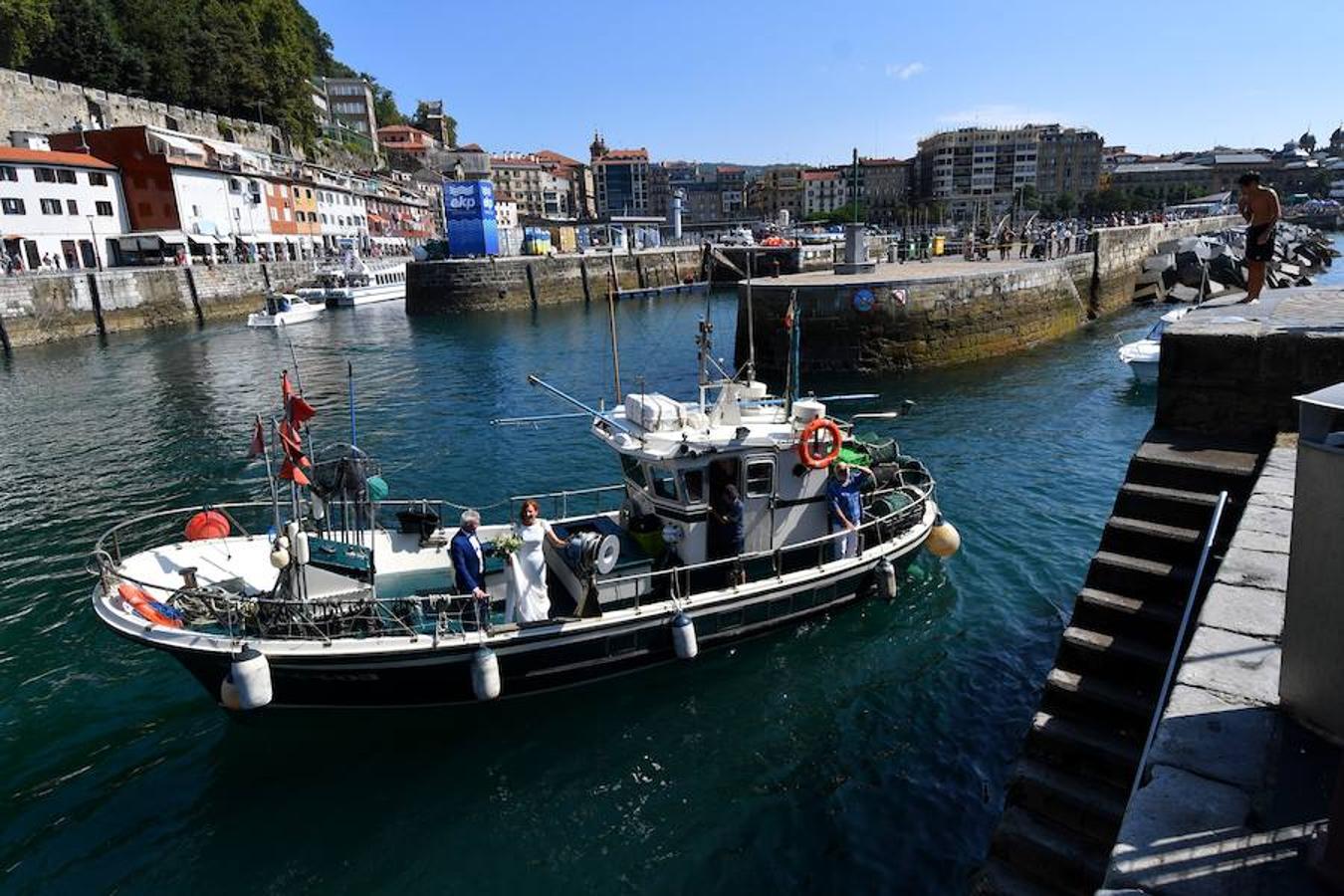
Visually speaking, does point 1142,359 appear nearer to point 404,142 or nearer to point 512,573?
point 512,573

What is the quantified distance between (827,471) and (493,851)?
6.67 metres

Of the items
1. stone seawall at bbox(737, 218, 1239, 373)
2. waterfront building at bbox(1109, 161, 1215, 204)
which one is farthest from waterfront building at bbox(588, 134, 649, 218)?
stone seawall at bbox(737, 218, 1239, 373)

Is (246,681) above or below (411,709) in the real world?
above

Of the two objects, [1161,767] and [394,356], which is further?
[394,356]

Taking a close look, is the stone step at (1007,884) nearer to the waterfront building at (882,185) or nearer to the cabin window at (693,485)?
the cabin window at (693,485)

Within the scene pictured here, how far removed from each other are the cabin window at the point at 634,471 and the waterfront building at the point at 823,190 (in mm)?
174586

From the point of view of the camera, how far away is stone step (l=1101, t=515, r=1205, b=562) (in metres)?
5.76

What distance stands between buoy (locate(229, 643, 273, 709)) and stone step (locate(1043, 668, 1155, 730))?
7.80 metres

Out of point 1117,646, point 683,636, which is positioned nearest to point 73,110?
point 683,636

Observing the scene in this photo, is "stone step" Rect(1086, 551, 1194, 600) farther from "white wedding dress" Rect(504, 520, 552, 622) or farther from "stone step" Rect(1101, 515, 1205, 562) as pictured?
"white wedding dress" Rect(504, 520, 552, 622)

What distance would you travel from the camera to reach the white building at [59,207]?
49.2 m

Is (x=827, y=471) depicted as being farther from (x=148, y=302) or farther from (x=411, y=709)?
(x=148, y=302)

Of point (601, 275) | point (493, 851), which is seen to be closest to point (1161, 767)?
point (493, 851)

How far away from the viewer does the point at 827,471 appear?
11.8 metres
